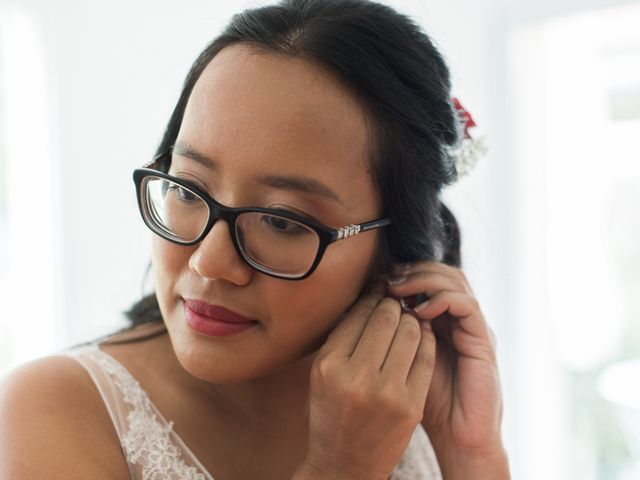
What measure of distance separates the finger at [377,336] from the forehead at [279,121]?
227 mm

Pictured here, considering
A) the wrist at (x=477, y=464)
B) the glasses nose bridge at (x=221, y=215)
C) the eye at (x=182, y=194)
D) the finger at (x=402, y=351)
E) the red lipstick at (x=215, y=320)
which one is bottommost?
the wrist at (x=477, y=464)

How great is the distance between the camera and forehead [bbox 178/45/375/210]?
4.09 ft

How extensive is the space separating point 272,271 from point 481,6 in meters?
2.10

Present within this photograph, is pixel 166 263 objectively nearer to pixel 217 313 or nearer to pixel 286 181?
pixel 217 313

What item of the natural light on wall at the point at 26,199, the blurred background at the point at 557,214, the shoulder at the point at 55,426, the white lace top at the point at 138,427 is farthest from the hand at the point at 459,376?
the natural light on wall at the point at 26,199

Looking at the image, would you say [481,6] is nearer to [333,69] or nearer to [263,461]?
[333,69]

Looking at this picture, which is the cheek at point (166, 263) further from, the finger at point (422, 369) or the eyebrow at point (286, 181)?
the finger at point (422, 369)

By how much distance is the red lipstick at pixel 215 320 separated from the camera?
127 cm

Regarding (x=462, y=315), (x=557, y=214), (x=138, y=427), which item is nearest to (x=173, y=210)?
(x=138, y=427)

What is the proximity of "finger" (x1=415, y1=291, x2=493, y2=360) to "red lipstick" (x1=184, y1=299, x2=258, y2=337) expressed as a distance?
418 mm

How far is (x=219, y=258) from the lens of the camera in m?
1.23

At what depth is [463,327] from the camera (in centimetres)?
162

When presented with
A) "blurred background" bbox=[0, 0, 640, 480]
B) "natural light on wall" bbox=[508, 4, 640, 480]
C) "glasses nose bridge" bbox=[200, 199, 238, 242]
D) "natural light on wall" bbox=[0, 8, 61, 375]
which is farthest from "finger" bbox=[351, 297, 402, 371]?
"natural light on wall" bbox=[0, 8, 61, 375]

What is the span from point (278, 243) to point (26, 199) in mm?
2923
